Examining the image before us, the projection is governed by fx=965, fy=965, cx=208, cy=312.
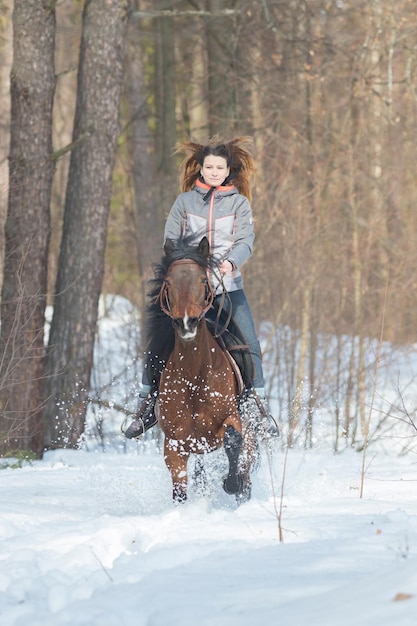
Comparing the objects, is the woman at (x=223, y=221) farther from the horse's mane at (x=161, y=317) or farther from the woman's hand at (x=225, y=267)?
the woman's hand at (x=225, y=267)

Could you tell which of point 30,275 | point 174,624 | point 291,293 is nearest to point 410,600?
point 174,624

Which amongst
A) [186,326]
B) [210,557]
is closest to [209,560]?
[210,557]

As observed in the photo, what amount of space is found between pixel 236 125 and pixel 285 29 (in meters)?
2.06

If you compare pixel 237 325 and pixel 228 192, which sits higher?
pixel 228 192

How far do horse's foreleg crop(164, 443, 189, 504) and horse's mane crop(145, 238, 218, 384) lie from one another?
0.61 meters

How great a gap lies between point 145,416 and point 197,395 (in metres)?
0.85

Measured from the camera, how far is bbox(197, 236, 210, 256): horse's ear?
21.6ft

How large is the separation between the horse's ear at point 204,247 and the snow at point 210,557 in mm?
1438

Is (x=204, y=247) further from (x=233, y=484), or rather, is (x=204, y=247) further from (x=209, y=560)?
(x=209, y=560)

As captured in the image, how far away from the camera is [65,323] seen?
41.5 ft

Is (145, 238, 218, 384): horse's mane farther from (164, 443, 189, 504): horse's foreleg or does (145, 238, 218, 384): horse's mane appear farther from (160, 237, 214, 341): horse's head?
(164, 443, 189, 504): horse's foreleg

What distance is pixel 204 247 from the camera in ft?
21.6

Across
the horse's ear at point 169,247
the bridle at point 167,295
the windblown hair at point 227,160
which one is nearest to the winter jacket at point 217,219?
the windblown hair at point 227,160

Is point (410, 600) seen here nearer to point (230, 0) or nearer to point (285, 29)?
point (285, 29)
